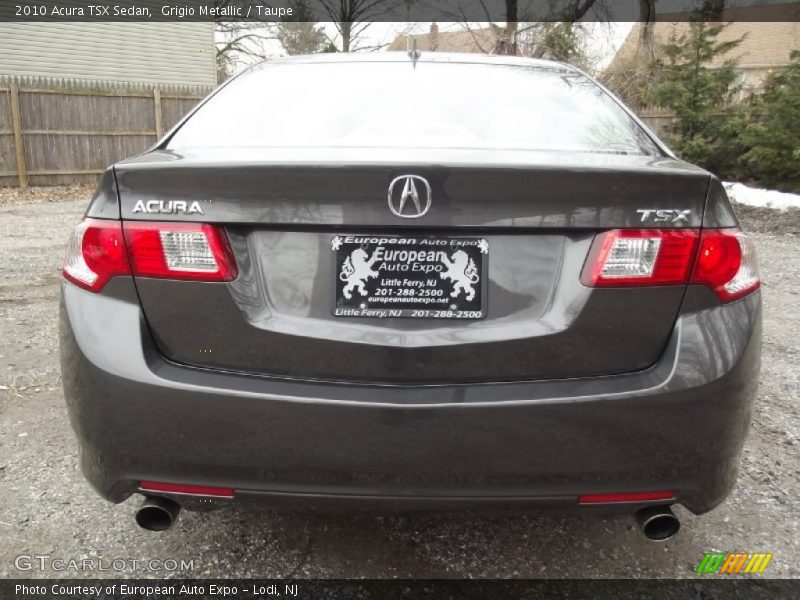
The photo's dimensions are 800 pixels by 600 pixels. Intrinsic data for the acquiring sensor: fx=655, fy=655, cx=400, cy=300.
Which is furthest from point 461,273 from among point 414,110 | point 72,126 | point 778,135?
point 72,126

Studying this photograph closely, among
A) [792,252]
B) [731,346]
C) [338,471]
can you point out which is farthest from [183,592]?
[792,252]

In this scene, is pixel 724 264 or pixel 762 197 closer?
pixel 724 264

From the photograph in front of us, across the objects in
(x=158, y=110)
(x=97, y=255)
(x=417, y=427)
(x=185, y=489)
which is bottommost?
(x=158, y=110)

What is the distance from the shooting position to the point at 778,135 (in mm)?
10125

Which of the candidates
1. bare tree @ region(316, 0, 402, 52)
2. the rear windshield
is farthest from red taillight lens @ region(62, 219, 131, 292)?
bare tree @ region(316, 0, 402, 52)

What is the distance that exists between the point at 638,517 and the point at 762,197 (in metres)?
9.93

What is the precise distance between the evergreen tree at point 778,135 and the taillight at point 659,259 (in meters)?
9.70

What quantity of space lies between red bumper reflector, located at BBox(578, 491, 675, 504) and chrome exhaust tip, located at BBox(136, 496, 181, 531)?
1045mm

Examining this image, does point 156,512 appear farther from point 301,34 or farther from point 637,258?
point 301,34

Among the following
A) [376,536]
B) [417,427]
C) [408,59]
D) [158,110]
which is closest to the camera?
[417,427]

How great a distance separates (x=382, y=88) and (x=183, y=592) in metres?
1.83

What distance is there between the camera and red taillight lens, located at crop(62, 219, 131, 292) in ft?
5.24

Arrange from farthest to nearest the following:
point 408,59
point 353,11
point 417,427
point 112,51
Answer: point 353,11, point 112,51, point 408,59, point 417,427

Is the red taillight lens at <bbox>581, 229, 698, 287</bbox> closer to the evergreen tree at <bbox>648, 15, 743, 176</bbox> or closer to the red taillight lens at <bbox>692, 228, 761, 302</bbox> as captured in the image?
the red taillight lens at <bbox>692, 228, 761, 302</bbox>
